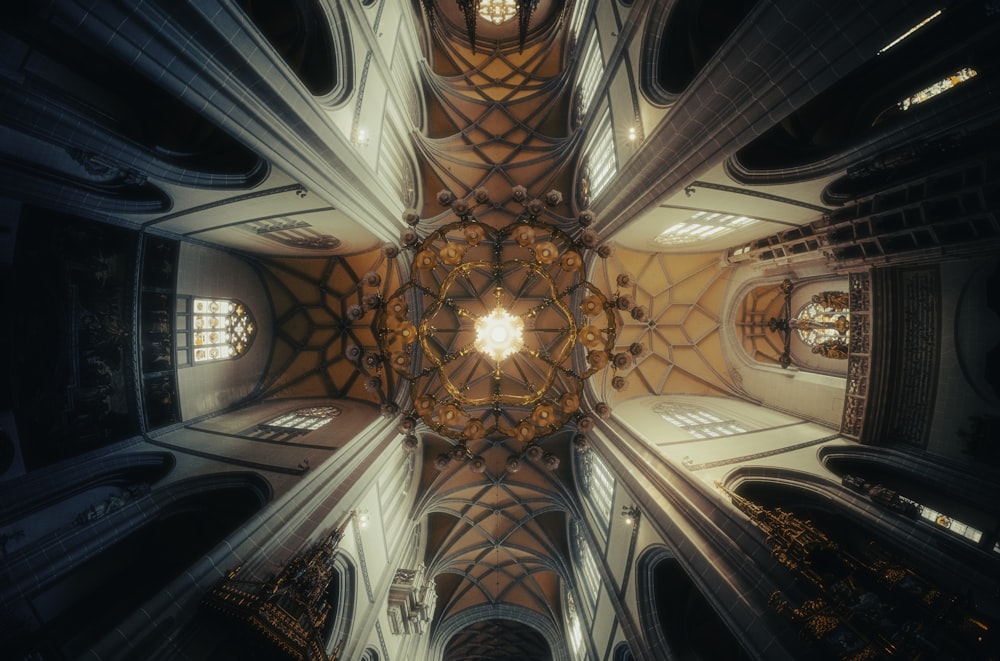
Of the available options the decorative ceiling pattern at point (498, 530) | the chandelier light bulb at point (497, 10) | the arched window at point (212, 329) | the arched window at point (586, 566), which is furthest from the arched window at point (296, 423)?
the chandelier light bulb at point (497, 10)

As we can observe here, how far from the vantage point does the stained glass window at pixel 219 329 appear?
36.0ft

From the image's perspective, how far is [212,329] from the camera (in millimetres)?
11664

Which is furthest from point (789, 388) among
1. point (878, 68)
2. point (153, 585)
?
point (153, 585)

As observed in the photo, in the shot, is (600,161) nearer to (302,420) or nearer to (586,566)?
(302,420)

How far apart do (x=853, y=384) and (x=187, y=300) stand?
58.5 feet

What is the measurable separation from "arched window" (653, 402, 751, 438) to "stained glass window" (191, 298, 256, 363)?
50.1 feet

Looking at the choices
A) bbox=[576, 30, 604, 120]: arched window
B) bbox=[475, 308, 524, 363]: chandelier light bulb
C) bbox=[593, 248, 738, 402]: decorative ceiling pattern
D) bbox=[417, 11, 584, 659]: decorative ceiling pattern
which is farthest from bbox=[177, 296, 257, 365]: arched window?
Result: bbox=[576, 30, 604, 120]: arched window

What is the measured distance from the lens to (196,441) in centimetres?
940

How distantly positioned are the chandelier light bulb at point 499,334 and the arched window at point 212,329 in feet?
30.1

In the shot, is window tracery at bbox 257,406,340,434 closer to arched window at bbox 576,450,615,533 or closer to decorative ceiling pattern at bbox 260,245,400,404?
decorative ceiling pattern at bbox 260,245,400,404

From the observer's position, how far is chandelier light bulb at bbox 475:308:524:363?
6.68 m

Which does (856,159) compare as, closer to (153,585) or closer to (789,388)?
(789,388)

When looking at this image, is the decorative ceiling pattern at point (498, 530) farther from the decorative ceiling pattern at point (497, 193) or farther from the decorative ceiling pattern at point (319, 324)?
the decorative ceiling pattern at point (319, 324)

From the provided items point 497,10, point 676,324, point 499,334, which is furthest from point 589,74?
point 499,334
